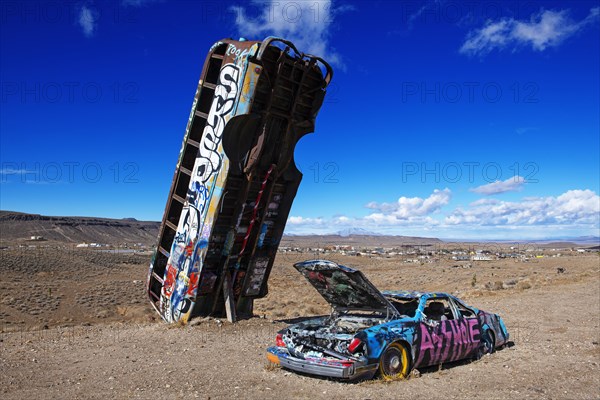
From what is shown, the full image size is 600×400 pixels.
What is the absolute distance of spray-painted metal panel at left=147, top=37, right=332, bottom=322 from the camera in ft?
36.1

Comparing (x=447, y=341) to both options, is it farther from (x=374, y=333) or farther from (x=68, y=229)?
(x=68, y=229)

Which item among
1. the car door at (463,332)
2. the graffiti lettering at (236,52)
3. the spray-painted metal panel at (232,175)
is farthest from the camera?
the spray-painted metal panel at (232,175)

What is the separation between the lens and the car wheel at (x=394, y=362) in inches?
271

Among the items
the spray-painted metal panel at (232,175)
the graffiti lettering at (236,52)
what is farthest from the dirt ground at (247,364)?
the graffiti lettering at (236,52)

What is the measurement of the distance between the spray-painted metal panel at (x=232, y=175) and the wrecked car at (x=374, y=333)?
166 inches

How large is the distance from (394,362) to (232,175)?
6080 millimetres

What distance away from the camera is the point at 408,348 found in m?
7.27

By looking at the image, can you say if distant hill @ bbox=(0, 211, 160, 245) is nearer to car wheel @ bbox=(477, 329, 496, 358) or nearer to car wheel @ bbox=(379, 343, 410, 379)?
car wheel @ bbox=(477, 329, 496, 358)

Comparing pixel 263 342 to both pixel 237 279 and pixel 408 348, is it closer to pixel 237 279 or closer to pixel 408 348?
pixel 237 279

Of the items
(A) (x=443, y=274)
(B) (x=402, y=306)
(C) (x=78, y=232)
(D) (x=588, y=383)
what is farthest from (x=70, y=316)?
(C) (x=78, y=232)

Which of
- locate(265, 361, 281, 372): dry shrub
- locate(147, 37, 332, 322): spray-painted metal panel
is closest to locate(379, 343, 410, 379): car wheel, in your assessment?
locate(265, 361, 281, 372): dry shrub

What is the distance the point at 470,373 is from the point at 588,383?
5.56 ft

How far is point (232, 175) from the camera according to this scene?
11.3m

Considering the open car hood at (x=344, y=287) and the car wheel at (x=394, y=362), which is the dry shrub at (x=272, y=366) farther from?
the car wheel at (x=394, y=362)
